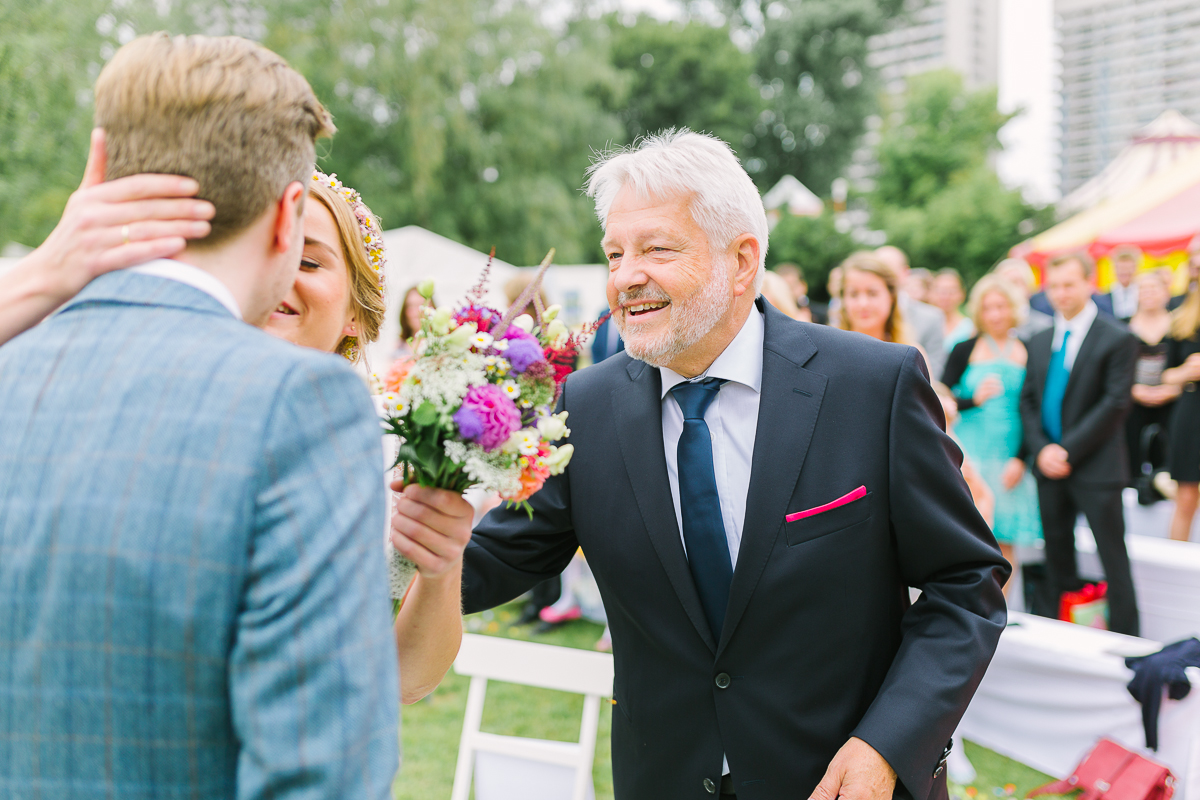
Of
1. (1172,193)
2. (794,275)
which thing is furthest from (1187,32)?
(794,275)

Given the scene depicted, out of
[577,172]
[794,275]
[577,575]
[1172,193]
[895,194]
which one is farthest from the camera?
[895,194]

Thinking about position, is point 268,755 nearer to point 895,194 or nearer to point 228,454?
point 228,454

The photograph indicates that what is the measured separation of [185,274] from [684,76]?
3369 cm

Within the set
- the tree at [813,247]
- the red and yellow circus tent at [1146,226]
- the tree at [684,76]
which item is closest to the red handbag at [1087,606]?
the red and yellow circus tent at [1146,226]

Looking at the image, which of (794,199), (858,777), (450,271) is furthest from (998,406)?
(794,199)

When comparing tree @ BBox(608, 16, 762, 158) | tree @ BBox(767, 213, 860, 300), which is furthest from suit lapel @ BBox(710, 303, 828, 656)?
tree @ BBox(608, 16, 762, 158)

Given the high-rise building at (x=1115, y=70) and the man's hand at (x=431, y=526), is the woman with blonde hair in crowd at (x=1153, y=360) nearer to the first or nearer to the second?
the man's hand at (x=431, y=526)

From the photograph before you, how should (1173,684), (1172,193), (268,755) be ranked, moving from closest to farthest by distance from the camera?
(268,755) → (1173,684) → (1172,193)

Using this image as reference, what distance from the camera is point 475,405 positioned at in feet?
4.60

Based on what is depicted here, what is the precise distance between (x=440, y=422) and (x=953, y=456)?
1.29 m

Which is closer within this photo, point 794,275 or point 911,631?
point 911,631

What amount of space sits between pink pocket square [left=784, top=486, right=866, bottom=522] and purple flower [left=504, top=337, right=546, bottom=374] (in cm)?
79

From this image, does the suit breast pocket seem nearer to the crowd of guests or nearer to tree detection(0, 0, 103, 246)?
the crowd of guests

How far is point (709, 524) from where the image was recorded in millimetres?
2006
